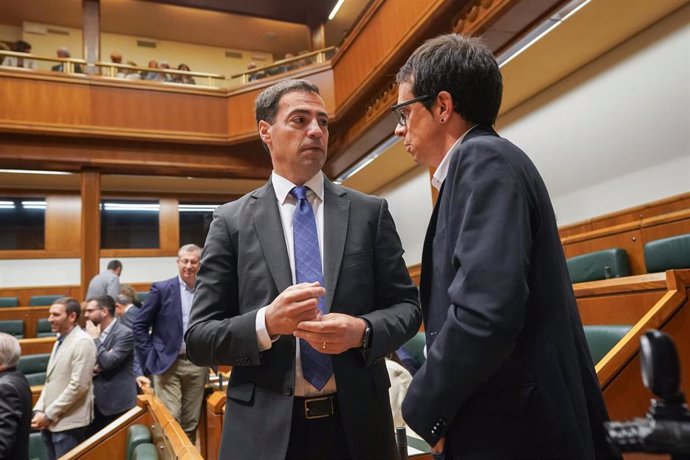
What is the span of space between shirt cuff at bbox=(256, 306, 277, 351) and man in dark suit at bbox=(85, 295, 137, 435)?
81.2 inches

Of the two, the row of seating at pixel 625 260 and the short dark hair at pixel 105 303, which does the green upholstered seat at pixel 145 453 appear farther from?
the row of seating at pixel 625 260

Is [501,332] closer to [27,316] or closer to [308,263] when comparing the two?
[308,263]

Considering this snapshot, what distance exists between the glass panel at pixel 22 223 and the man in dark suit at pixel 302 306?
701 centimetres

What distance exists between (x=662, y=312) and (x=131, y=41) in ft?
24.8

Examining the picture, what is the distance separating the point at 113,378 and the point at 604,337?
2.18m

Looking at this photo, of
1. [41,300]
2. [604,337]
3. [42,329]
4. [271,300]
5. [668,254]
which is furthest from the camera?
[41,300]

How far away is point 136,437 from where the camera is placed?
1.72 meters

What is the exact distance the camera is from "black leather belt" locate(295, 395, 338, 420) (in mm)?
804

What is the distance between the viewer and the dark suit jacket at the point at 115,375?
101 inches

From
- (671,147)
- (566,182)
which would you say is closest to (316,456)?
(671,147)

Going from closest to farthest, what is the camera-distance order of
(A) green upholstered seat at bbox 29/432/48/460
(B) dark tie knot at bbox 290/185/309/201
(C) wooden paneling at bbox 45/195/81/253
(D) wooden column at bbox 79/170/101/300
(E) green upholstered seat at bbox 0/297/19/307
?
(B) dark tie knot at bbox 290/185/309/201 < (A) green upholstered seat at bbox 29/432/48/460 < (D) wooden column at bbox 79/170/101/300 < (E) green upholstered seat at bbox 0/297/19/307 < (C) wooden paneling at bbox 45/195/81/253

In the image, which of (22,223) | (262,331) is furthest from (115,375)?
(22,223)

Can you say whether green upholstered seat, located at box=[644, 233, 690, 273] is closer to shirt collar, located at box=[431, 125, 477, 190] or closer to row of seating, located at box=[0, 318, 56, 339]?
shirt collar, located at box=[431, 125, 477, 190]

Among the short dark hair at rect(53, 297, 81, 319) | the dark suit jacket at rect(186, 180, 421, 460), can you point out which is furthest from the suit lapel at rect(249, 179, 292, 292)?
the short dark hair at rect(53, 297, 81, 319)
